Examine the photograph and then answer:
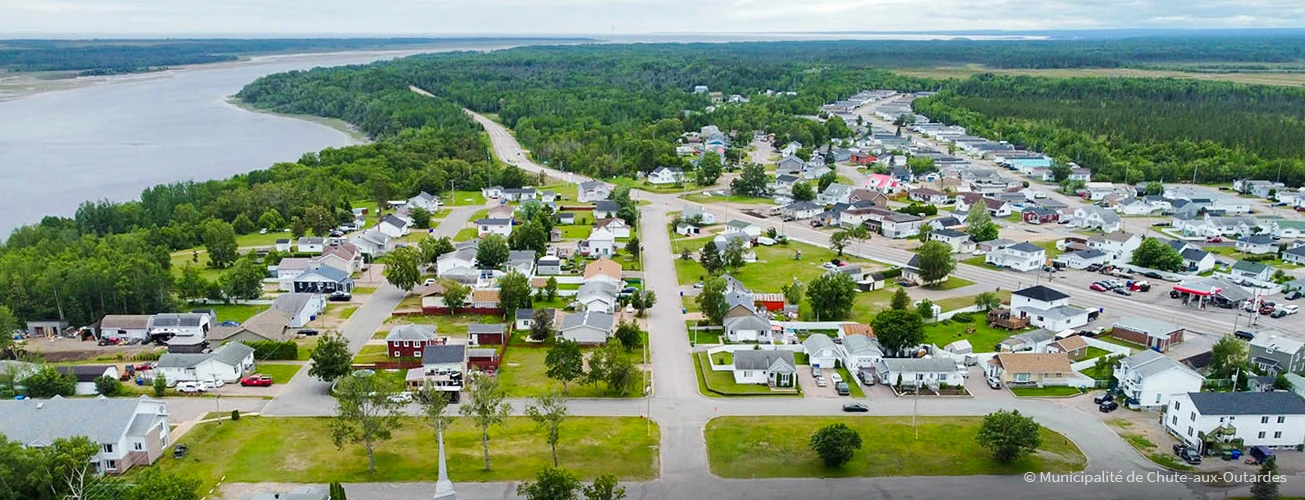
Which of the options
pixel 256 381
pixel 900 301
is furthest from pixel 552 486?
pixel 900 301

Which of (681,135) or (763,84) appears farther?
(763,84)

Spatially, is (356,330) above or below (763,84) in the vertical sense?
below

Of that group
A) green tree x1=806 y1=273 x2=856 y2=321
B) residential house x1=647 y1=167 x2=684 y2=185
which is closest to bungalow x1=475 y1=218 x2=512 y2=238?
residential house x1=647 y1=167 x2=684 y2=185

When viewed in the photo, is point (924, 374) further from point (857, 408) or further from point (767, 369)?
point (767, 369)

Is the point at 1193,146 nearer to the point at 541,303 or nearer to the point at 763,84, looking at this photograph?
the point at 541,303

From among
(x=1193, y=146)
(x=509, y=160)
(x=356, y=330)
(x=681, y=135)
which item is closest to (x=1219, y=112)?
(x=1193, y=146)

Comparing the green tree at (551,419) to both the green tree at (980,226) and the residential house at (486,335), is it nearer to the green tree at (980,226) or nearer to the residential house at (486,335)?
the residential house at (486,335)

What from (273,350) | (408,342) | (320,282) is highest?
(320,282)
